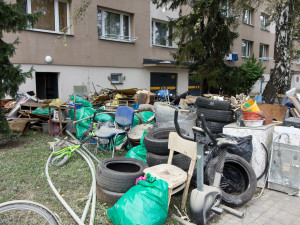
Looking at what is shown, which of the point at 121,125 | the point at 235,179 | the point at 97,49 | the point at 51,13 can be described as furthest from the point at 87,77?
the point at 235,179

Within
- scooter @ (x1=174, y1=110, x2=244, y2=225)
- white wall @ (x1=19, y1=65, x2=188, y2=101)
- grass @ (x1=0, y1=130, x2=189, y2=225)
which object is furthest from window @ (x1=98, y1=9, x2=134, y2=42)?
scooter @ (x1=174, y1=110, x2=244, y2=225)

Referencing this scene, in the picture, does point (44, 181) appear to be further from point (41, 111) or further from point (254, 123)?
point (41, 111)

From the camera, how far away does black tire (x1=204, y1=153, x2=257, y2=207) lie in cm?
316

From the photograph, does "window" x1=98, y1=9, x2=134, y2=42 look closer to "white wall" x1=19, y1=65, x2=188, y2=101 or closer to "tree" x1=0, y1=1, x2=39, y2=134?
"white wall" x1=19, y1=65, x2=188, y2=101

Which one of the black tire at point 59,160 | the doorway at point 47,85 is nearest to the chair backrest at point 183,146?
the black tire at point 59,160

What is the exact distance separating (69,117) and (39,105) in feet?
2.94

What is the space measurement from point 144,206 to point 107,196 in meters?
0.74

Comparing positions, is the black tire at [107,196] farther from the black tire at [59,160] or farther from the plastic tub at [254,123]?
the plastic tub at [254,123]

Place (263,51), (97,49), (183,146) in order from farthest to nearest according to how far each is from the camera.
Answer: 1. (263,51)
2. (97,49)
3. (183,146)

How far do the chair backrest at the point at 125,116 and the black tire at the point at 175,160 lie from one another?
1.64m

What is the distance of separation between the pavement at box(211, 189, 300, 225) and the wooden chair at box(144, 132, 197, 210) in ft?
1.89

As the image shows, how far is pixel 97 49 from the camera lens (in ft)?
34.6

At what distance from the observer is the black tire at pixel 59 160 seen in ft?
14.4

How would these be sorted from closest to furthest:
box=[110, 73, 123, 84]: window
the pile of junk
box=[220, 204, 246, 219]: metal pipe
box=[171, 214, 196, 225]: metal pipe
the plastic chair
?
1. the pile of junk
2. box=[171, 214, 196, 225]: metal pipe
3. box=[220, 204, 246, 219]: metal pipe
4. the plastic chair
5. box=[110, 73, 123, 84]: window
